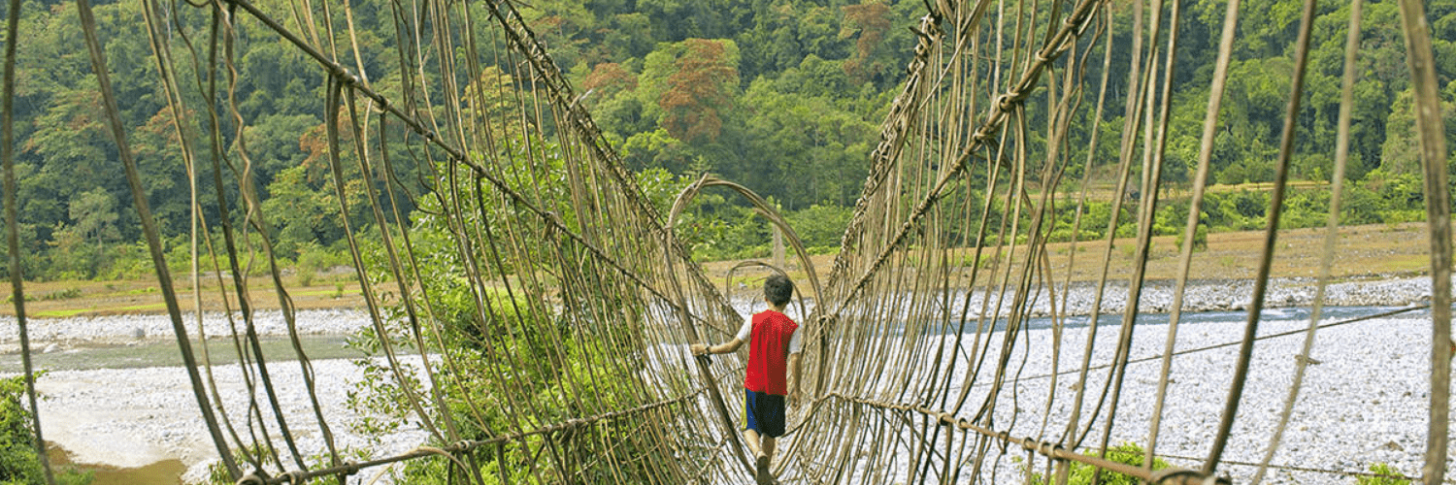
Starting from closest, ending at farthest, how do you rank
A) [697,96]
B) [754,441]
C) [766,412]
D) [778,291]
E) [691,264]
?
1. [778,291]
2. [766,412]
3. [754,441]
4. [691,264]
5. [697,96]

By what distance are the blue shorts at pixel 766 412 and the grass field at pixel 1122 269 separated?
11.6 metres

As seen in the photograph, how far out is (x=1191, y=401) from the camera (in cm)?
650

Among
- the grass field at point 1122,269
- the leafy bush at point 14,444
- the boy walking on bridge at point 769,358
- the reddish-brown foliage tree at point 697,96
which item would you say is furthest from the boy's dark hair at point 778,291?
the reddish-brown foliage tree at point 697,96

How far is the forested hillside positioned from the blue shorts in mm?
2375

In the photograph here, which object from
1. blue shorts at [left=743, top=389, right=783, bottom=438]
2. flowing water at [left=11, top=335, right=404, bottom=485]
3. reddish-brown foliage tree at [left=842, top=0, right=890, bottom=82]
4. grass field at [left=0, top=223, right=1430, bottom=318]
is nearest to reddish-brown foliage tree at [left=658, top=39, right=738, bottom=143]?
reddish-brown foliage tree at [left=842, top=0, right=890, bottom=82]

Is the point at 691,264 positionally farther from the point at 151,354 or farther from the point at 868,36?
the point at 868,36

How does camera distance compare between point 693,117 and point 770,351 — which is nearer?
point 770,351

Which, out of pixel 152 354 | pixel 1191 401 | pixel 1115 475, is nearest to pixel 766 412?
pixel 1115 475

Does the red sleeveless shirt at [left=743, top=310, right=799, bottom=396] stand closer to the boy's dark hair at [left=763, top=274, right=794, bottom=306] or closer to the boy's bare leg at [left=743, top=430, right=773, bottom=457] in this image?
the boy's dark hair at [left=763, top=274, right=794, bottom=306]

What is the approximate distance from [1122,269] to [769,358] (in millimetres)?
16015

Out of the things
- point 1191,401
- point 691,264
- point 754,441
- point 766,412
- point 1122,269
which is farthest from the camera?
point 1122,269

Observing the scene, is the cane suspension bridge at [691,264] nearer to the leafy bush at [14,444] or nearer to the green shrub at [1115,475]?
the green shrub at [1115,475]

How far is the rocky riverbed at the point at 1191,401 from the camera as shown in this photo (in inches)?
217

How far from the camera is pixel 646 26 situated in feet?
101
